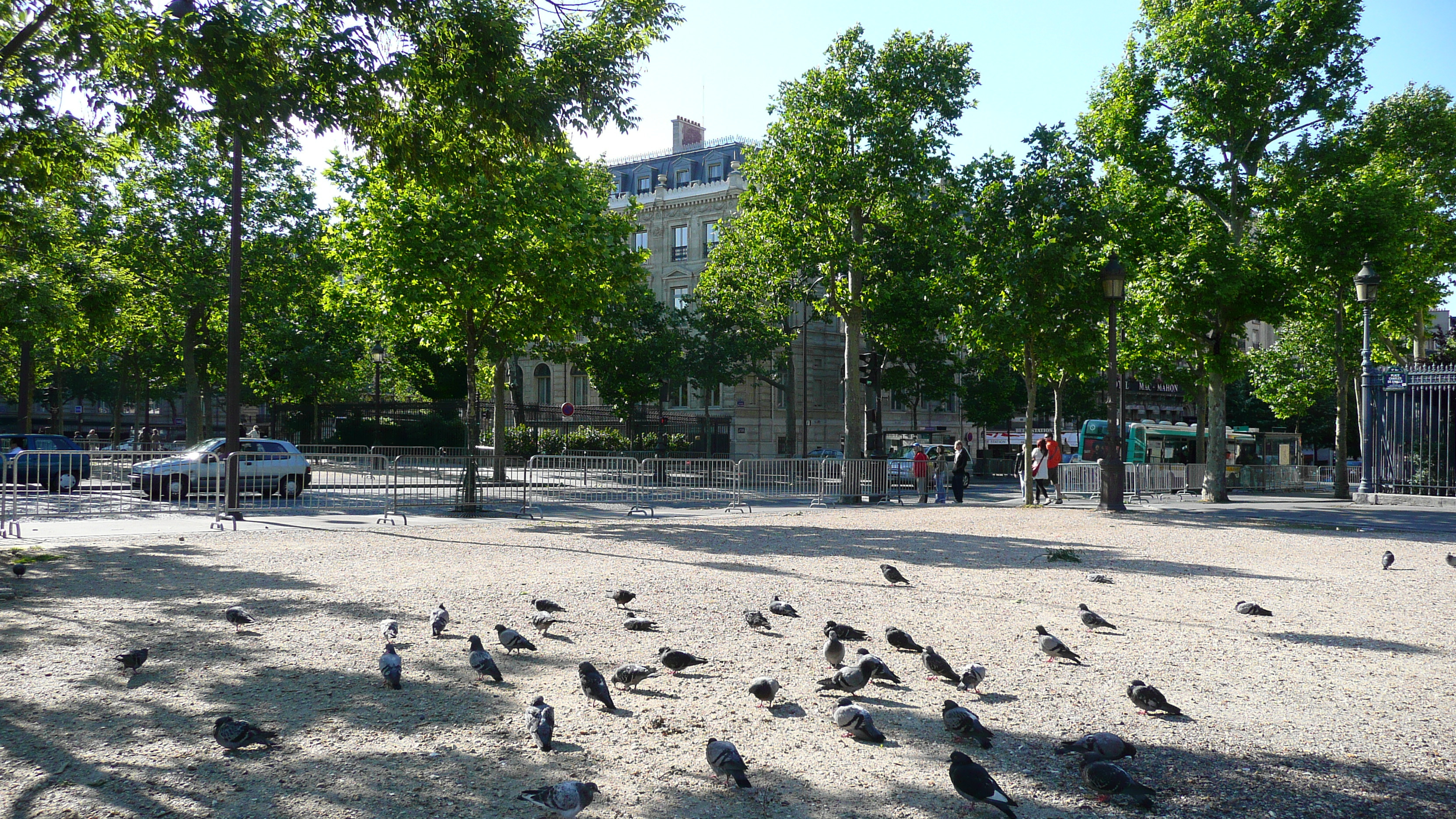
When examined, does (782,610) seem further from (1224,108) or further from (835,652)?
(1224,108)

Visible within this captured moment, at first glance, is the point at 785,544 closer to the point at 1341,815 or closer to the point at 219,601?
the point at 219,601

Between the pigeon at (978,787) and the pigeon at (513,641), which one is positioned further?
the pigeon at (513,641)

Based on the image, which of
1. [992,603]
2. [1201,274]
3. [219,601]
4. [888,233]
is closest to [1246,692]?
[992,603]

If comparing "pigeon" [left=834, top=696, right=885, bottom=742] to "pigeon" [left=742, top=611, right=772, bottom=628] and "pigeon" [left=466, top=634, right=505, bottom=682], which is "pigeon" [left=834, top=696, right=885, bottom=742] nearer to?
"pigeon" [left=466, top=634, right=505, bottom=682]

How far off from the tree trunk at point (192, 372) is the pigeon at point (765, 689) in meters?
31.0

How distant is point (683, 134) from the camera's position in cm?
5678

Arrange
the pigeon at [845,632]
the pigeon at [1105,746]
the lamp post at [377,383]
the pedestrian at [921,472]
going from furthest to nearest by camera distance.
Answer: the lamp post at [377,383]
the pedestrian at [921,472]
the pigeon at [845,632]
the pigeon at [1105,746]

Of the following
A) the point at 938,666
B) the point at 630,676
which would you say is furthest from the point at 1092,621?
the point at 630,676

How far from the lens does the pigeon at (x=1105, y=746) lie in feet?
14.0

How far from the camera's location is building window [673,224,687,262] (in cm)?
5272

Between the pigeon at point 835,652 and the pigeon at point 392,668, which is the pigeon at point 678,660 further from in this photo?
the pigeon at point 392,668

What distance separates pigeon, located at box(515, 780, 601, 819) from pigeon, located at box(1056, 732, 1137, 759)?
2.17m

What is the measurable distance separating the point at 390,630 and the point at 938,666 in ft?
12.2

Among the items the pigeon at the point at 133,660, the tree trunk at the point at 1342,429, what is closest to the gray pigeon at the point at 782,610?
the pigeon at the point at 133,660
